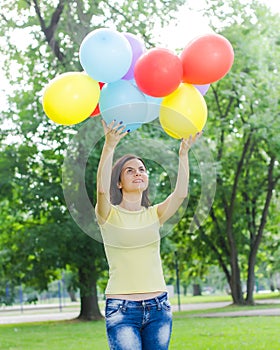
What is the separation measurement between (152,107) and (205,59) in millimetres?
388

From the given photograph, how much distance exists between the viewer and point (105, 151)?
2.99m

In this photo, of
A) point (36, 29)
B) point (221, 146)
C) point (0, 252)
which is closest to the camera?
point (36, 29)

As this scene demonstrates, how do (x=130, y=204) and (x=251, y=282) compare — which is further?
(x=251, y=282)

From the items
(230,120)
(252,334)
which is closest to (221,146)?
(230,120)

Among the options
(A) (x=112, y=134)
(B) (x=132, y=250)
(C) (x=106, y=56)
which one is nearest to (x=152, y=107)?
(C) (x=106, y=56)

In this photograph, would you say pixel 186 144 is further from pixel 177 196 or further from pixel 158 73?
pixel 158 73

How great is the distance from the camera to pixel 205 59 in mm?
3479

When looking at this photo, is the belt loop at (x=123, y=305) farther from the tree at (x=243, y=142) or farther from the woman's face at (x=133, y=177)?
the tree at (x=243, y=142)

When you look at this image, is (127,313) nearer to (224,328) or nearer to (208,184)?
(208,184)

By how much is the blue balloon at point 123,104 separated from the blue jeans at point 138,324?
973 millimetres

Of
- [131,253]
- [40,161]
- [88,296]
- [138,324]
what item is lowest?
[138,324]

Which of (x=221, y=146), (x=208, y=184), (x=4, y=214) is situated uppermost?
(x=221, y=146)

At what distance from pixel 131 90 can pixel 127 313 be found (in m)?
1.28

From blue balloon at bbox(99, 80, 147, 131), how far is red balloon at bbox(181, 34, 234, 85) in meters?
0.30
